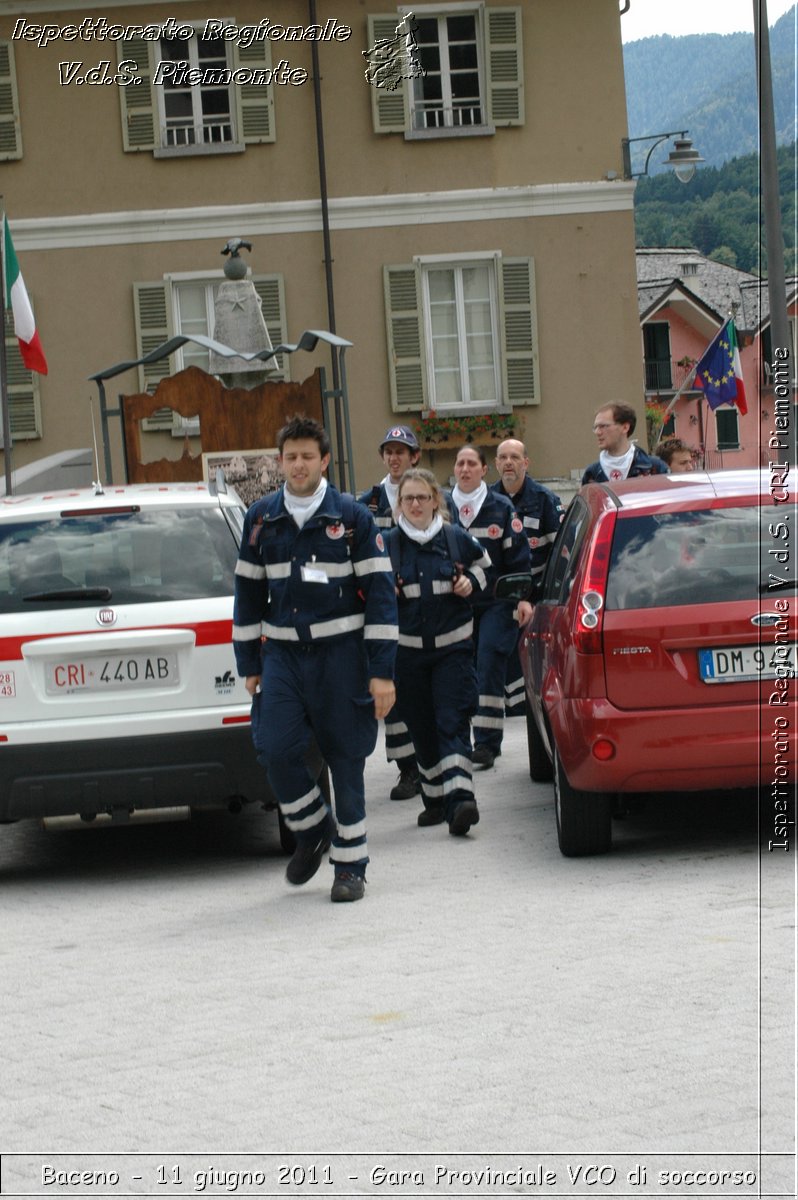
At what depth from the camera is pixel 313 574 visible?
23.8ft

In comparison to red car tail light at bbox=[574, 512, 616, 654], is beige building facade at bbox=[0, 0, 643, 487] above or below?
above

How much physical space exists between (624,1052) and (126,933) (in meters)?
2.66

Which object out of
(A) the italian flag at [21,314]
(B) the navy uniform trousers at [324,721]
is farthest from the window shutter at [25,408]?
(B) the navy uniform trousers at [324,721]

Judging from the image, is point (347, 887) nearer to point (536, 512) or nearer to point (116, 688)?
point (116, 688)

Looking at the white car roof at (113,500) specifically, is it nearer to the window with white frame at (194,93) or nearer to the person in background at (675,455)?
the person in background at (675,455)

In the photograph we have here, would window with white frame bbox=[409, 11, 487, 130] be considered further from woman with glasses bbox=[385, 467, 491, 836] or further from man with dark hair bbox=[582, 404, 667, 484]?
woman with glasses bbox=[385, 467, 491, 836]

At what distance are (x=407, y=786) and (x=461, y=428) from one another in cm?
1443

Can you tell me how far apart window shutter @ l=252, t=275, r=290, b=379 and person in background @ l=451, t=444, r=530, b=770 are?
13.6 m

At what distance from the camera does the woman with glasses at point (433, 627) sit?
882 centimetres

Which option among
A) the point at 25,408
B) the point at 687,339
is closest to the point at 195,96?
the point at 25,408

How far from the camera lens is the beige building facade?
950 inches

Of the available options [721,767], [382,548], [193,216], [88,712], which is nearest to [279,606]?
[382,548]

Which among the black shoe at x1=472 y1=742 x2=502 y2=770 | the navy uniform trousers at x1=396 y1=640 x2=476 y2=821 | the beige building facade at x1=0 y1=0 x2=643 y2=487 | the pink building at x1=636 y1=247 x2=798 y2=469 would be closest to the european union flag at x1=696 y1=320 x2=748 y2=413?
the beige building facade at x1=0 y1=0 x2=643 y2=487

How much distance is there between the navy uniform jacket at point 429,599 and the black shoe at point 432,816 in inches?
33.6
